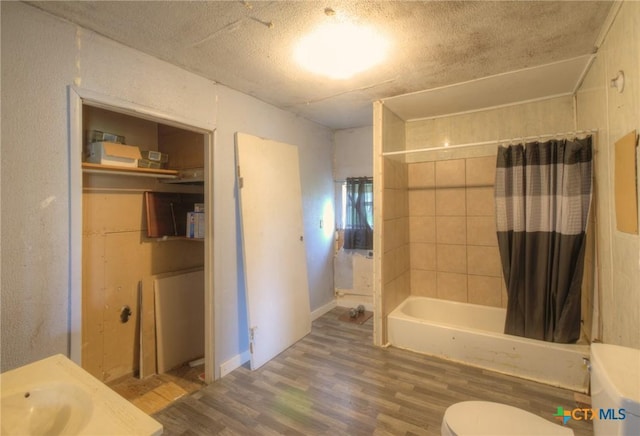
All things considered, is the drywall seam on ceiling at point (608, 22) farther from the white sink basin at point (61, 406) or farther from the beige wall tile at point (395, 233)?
the white sink basin at point (61, 406)

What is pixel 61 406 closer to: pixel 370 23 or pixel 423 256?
pixel 370 23

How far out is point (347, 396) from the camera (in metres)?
2.11

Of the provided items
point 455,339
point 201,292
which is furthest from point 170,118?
point 455,339

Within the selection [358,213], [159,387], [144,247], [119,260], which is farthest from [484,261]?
[119,260]

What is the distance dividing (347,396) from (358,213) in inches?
85.1

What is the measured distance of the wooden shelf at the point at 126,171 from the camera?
6.93ft

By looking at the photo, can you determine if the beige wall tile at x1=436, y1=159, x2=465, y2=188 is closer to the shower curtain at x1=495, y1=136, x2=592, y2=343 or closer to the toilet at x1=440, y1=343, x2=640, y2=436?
the shower curtain at x1=495, y1=136, x2=592, y2=343

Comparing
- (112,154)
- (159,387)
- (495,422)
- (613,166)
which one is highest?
(112,154)

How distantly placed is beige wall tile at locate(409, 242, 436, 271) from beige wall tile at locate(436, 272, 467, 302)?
5.9 inches

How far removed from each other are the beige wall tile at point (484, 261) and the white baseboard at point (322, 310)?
1.76 m

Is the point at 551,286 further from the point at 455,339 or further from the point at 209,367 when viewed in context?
the point at 209,367

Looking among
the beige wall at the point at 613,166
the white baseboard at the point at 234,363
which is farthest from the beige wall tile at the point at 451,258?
the white baseboard at the point at 234,363

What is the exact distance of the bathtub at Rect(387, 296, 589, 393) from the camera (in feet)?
7.04

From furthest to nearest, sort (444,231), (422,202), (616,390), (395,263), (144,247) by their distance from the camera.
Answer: (422,202)
(444,231)
(395,263)
(144,247)
(616,390)
